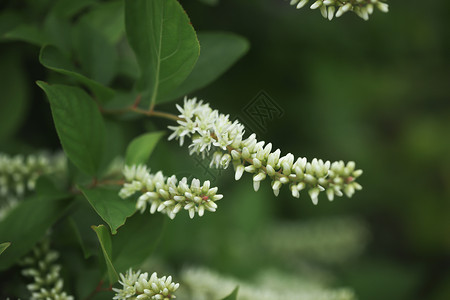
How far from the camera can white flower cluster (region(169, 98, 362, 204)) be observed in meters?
1.03

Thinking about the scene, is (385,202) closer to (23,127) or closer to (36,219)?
(23,127)

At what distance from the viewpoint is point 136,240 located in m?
1.26

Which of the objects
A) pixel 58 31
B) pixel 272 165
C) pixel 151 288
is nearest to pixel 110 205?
pixel 151 288

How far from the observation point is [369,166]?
3.42 meters

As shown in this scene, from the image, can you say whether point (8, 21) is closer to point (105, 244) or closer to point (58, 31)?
point (58, 31)

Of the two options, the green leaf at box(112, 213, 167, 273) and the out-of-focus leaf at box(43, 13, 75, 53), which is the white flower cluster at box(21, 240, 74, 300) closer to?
the green leaf at box(112, 213, 167, 273)

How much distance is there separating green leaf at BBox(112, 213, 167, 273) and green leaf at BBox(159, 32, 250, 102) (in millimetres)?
330

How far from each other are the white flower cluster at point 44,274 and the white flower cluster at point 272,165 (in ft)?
1.67

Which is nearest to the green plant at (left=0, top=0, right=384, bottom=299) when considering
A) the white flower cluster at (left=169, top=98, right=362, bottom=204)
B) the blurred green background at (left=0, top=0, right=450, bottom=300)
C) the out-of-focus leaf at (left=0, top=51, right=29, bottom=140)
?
the white flower cluster at (left=169, top=98, right=362, bottom=204)

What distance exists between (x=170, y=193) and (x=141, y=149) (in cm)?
28

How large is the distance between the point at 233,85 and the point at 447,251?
170cm

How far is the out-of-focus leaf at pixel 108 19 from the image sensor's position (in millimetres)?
1599

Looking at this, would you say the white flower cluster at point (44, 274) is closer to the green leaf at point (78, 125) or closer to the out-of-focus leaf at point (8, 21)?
the green leaf at point (78, 125)

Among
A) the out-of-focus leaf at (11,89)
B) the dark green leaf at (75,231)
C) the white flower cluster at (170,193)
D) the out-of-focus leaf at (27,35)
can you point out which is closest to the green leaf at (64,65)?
the out-of-focus leaf at (27,35)
